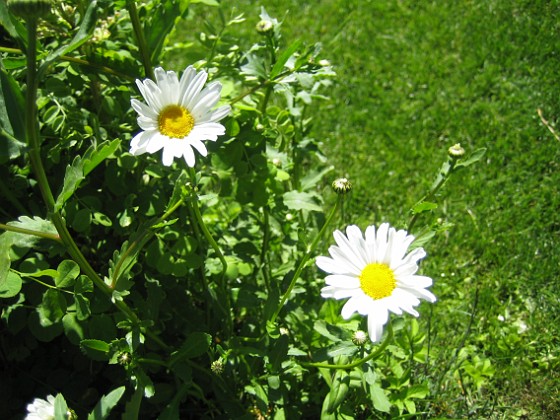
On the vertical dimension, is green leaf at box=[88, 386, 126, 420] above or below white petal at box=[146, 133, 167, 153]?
below

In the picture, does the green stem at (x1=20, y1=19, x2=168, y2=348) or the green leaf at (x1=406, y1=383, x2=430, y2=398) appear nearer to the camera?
the green stem at (x1=20, y1=19, x2=168, y2=348)

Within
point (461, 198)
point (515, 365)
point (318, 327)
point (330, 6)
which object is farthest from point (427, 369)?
point (330, 6)

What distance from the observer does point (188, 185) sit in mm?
1528

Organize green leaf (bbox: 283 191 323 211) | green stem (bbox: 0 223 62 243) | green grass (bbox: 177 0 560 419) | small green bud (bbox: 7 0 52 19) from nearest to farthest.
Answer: small green bud (bbox: 7 0 52 19) < green stem (bbox: 0 223 62 243) < green leaf (bbox: 283 191 323 211) < green grass (bbox: 177 0 560 419)

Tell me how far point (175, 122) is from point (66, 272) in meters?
0.46

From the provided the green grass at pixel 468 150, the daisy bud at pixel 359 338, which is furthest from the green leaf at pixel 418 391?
the daisy bud at pixel 359 338

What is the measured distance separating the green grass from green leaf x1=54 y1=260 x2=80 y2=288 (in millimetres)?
1161

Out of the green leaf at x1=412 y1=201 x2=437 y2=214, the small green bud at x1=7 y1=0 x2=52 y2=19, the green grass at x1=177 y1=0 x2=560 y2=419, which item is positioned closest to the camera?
the small green bud at x1=7 y1=0 x2=52 y2=19

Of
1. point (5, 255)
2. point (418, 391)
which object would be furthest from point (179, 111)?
point (418, 391)

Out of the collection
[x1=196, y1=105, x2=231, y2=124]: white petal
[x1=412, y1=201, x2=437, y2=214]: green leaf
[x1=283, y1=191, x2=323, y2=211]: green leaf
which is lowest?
[x1=412, y1=201, x2=437, y2=214]: green leaf

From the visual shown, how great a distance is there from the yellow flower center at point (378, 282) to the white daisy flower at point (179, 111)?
49cm

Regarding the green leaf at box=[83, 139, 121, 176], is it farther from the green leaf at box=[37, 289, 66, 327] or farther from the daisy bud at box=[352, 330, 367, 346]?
the daisy bud at box=[352, 330, 367, 346]

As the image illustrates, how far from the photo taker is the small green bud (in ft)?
3.84

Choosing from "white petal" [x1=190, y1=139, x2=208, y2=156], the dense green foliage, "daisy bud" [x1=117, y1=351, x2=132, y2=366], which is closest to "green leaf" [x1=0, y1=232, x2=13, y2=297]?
the dense green foliage
